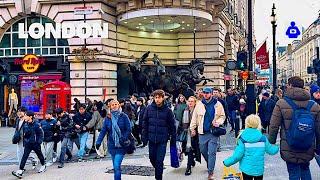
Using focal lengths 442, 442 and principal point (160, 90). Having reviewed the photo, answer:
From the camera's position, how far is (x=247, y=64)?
50.7ft

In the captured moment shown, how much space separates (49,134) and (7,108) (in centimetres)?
1670

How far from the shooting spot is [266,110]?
1609 centimetres

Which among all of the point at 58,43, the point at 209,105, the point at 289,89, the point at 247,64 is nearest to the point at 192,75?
the point at 58,43

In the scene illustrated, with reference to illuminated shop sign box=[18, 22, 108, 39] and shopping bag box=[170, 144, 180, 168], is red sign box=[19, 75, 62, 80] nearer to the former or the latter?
illuminated shop sign box=[18, 22, 108, 39]

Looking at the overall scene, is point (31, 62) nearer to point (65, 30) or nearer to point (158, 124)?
point (65, 30)

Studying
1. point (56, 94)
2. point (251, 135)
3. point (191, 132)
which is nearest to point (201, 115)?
point (191, 132)

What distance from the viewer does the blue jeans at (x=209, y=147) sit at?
9047 mm

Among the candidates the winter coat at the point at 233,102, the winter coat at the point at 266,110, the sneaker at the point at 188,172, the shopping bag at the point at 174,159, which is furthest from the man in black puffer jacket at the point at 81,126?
the winter coat at the point at 233,102

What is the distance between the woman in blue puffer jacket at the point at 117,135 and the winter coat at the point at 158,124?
41 centimetres

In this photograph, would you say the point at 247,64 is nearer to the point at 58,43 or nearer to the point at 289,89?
the point at 289,89

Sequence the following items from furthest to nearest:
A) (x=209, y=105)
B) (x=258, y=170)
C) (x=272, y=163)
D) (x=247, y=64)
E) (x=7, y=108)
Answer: (x=7, y=108) → (x=247, y=64) → (x=272, y=163) → (x=209, y=105) → (x=258, y=170)

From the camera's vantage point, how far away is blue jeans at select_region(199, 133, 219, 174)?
29.7 feet

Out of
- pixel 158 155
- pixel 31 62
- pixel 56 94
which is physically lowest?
pixel 158 155

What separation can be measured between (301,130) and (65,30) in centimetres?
2130
